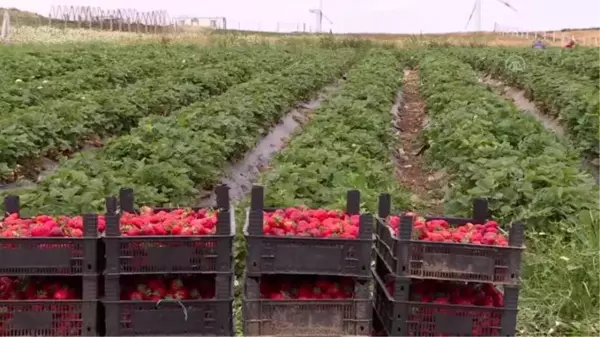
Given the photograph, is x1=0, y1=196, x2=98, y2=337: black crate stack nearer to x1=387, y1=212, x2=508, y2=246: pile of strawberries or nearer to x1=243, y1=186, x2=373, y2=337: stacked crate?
x1=243, y1=186, x2=373, y2=337: stacked crate

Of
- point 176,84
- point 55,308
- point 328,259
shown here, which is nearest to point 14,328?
point 55,308

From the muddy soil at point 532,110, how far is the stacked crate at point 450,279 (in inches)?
265

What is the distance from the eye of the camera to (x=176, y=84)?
52.5 ft

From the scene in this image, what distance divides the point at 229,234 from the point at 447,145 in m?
6.75

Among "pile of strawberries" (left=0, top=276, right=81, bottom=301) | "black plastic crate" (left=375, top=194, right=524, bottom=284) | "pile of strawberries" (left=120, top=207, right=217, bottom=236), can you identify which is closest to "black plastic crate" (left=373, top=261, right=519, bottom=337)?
"black plastic crate" (left=375, top=194, right=524, bottom=284)

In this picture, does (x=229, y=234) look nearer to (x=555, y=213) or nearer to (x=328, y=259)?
(x=328, y=259)

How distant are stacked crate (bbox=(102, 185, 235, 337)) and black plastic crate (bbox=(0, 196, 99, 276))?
9cm

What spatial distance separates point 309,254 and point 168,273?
0.73 meters

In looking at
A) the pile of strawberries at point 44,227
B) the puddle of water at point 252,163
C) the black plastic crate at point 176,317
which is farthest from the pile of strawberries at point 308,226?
the puddle of water at point 252,163

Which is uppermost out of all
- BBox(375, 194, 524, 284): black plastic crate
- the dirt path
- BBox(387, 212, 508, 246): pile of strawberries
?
BBox(387, 212, 508, 246): pile of strawberries

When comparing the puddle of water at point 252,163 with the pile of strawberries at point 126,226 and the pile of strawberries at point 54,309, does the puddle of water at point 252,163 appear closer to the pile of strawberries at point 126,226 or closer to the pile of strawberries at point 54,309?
the pile of strawberries at point 126,226

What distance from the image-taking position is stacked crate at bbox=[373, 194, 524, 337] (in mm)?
3871

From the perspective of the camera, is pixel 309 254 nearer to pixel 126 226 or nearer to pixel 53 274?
pixel 126 226

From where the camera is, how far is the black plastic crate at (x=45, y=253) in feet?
11.9
